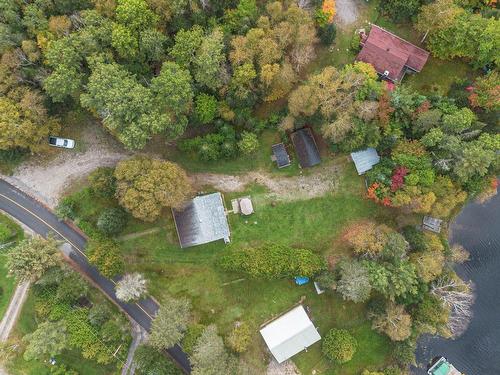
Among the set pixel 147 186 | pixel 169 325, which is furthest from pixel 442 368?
pixel 147 186

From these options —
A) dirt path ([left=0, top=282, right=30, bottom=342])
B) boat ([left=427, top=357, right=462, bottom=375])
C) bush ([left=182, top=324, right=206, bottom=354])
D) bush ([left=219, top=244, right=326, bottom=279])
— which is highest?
bush ([left=219, top=244, right=326, bottom=279])

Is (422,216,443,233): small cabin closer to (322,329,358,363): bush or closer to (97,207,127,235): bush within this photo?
(322,329,358,363): bush

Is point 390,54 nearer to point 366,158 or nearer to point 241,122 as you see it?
point 366,158

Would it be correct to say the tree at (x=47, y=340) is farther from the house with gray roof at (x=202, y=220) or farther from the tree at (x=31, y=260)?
the house with gray roof at (x=202, y=220)

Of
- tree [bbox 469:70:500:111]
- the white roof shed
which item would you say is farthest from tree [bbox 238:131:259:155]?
tree [bbox 469:70:500:111]

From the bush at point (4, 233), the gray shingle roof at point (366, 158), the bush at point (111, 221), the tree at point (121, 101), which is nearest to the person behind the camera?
the tree at point (121, 101)

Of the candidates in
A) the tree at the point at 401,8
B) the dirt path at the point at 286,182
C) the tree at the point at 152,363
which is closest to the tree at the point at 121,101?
the dirt path at the point at 286,182
